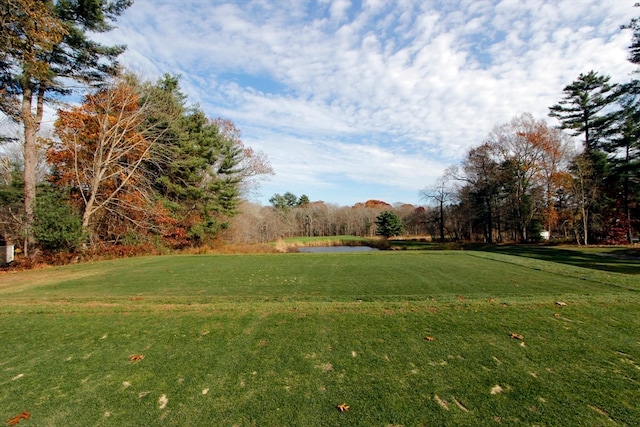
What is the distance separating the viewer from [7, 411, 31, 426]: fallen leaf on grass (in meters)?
2.35

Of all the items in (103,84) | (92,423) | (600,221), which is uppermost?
(103,84)

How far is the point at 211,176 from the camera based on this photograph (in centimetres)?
2333

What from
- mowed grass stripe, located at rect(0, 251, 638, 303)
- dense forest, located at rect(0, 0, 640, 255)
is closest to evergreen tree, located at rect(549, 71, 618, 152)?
dense forest, located at rect(0, 0, 640, 255)

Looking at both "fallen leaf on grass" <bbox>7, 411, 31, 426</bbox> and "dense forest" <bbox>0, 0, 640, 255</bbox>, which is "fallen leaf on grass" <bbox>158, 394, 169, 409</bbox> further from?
"dense forest" <bbox>0, 0, 640, 255</bbox>

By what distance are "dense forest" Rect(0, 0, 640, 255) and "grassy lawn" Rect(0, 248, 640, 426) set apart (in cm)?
887

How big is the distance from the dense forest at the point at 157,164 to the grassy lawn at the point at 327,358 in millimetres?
8867

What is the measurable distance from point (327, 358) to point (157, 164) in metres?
18.3

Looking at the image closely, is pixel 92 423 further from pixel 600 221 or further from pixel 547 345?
pixel 600 221

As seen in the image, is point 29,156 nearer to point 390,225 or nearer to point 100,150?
point 100,150

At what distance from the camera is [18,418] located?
2395 mm

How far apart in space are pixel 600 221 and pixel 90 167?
3751 centimetres

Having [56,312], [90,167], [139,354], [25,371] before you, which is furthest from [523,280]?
[90,167]

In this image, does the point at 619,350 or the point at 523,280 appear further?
the point at 523,280

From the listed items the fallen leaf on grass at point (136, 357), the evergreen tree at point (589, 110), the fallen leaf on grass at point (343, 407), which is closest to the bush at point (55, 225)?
the fallen leaf on grass at point (136, 357)
